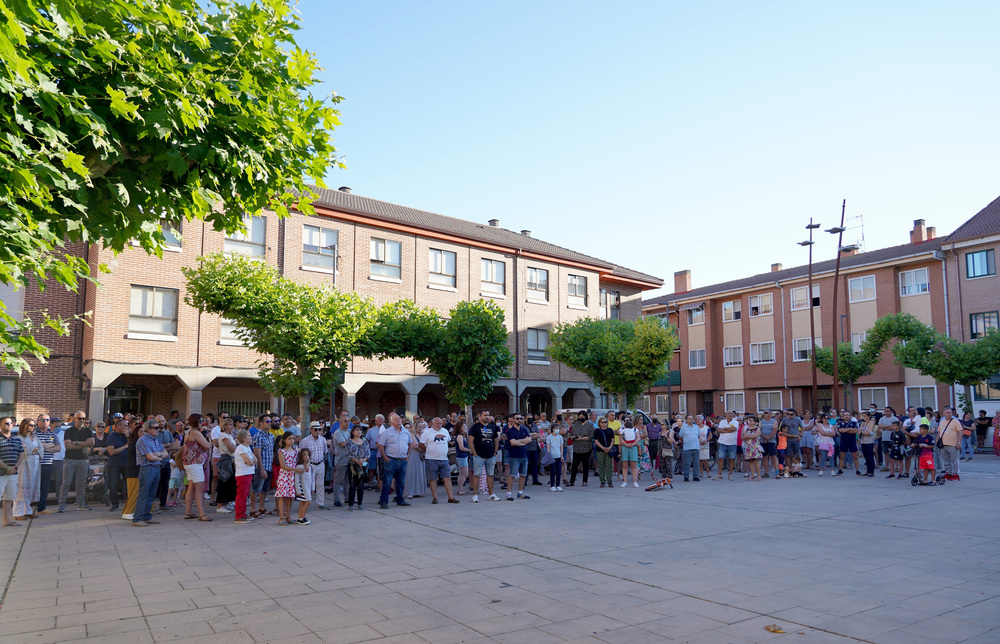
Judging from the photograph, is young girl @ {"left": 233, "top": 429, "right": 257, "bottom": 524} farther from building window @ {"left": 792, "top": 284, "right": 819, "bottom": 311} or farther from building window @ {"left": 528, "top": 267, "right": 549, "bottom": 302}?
building window @ {"left": 792, "top": 284, "right": 819, "bottom": 311}

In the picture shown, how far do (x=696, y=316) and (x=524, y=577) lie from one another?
1792 inches

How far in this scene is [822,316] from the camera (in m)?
42.7

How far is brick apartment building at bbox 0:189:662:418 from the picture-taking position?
22.6 metres

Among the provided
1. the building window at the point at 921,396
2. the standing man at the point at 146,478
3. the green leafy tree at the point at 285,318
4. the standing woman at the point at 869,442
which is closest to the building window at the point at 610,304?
the building window at the point at 921,396

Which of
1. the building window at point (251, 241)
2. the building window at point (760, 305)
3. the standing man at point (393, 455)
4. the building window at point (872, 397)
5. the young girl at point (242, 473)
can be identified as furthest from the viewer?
the building window at point (760, 305)

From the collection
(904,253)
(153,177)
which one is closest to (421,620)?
(153,177)

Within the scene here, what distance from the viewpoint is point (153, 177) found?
5.58 metres

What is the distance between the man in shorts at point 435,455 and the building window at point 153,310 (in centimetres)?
1343

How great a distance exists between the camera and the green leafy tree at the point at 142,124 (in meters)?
4.52

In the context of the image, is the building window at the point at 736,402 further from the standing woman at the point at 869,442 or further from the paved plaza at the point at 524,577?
the paved plaza at the point at 524,577

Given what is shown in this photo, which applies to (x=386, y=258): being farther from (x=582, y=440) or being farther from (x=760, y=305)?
(x=760, y=305)

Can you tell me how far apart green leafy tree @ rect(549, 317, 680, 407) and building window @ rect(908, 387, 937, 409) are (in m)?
17.6

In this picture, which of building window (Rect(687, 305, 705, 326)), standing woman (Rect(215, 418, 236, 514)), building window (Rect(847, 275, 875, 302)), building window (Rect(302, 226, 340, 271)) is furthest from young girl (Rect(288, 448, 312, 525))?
building window (Rect(687, 305, 705, 326))

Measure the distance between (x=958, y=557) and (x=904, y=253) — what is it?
36017 millimetres
